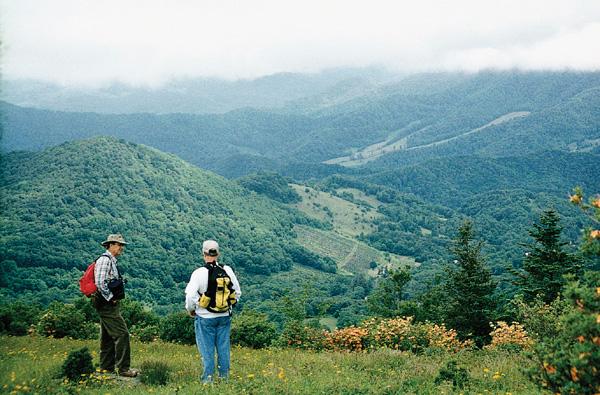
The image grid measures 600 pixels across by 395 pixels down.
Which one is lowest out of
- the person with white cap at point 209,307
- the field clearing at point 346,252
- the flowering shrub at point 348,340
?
the field clearing at point 346,252

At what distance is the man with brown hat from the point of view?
22.9 ft

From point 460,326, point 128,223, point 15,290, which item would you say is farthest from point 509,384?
point 128,223

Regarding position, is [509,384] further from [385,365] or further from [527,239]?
[527,239]

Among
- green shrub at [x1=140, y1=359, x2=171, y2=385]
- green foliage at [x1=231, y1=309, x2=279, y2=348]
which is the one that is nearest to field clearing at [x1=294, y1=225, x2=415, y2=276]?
green foliage at [x1=231, y1=309, x2=279, y2=348]

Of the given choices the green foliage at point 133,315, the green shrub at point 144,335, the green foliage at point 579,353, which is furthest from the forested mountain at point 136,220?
the green foliage at point 579,353

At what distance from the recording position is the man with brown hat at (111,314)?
6.96m

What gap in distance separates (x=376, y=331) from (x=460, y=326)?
16942 millimetres

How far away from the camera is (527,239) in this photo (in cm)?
17462

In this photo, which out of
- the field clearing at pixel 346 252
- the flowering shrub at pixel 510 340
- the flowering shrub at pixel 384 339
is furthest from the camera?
the field clearing at pixel 346 252

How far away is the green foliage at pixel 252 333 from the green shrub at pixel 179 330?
5.75 feet

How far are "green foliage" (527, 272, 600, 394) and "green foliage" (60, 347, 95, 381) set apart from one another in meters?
6.17

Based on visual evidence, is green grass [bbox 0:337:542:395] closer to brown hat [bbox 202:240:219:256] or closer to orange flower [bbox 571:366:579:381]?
orange flower [bbox 571:366:579:381]

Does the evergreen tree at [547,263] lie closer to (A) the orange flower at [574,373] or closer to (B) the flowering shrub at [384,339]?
(B) the flowering shrub at [384,339]

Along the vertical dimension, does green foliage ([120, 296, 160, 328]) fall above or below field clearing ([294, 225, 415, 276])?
above
